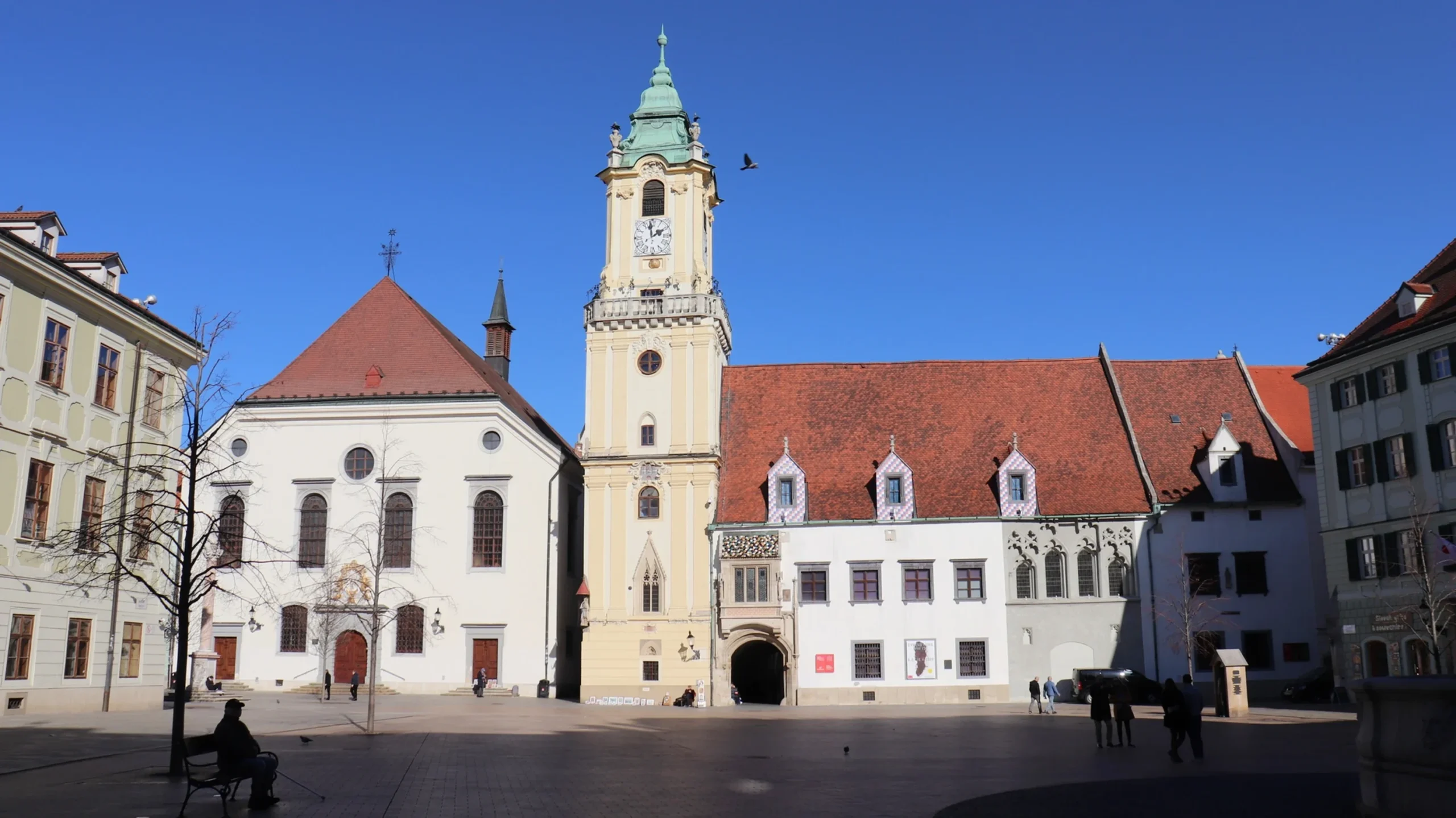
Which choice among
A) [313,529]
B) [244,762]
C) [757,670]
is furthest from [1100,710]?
[313,529]

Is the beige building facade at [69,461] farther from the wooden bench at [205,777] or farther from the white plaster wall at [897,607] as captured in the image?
the white plaster wall at [897,607]

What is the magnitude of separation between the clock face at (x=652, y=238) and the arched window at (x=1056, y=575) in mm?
20081

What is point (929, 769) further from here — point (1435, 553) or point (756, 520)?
point (756, 520)

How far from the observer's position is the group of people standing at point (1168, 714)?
2203 cm

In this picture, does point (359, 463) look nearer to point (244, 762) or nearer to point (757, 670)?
point (757, 670)

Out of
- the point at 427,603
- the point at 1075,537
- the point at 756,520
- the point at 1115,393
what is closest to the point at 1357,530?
the point at 1075,537

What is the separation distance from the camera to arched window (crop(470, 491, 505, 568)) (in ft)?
168

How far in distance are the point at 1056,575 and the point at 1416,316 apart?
15.5 m

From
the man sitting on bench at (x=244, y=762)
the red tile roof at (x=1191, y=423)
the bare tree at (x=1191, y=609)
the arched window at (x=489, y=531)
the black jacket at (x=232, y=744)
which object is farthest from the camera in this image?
the arched window at (x=489, y=531)

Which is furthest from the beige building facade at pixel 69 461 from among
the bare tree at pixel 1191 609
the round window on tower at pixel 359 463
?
the bare tree at pixel 1191 609

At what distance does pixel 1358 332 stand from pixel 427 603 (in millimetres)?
36679

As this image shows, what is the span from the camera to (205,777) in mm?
15133

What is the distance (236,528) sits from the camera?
52.9 meters

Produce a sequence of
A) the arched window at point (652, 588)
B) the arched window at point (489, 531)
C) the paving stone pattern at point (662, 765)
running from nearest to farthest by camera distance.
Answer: the paving stone pattern at point (662, 765) → the arched window at point (652, 588) → the arched window at point (489, 531)
